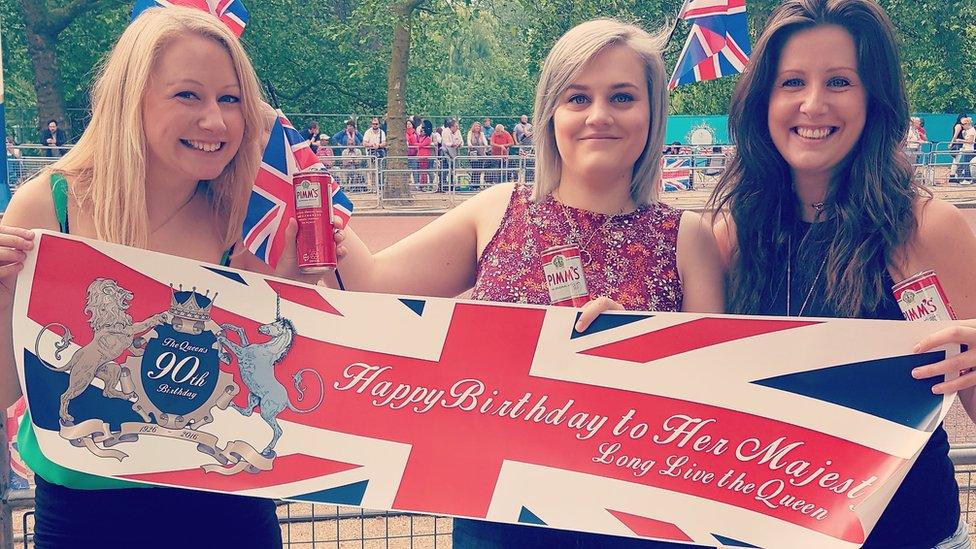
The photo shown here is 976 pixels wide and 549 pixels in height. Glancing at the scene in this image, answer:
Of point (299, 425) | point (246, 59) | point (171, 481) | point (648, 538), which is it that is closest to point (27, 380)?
point (171, 481)

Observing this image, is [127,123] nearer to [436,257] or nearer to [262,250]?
[262,250]

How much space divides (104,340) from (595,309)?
1433 mm

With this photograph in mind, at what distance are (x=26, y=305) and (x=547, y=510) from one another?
1.61 meters

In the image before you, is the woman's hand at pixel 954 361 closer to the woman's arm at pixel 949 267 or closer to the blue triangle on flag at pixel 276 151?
the woman's arm at pixel 949 267

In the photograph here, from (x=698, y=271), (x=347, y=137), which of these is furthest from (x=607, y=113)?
(x=347, y=137)

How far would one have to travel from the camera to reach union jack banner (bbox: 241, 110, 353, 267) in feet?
9.36

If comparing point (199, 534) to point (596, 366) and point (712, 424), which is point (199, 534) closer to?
point (596, 366)

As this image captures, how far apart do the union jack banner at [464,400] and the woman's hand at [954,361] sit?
35mm

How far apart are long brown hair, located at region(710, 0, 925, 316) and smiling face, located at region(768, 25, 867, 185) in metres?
0.03

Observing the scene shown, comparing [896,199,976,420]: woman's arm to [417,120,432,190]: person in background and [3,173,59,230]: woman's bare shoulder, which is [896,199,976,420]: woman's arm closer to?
[3,173,59,230]: woman's bare shoulder

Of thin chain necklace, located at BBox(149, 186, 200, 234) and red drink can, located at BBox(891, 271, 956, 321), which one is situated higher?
thin chain necklace, located at BBox(149, 186, 200, 234)

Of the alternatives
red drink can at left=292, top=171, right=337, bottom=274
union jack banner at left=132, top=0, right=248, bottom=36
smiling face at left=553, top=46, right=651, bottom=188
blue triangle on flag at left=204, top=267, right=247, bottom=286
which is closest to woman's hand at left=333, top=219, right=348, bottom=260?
red drink can at left=292, top=171, right=337, bottom=274

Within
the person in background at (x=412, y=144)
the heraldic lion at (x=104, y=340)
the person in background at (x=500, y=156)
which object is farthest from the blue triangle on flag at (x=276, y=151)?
the person in background at (x=412, y=144)

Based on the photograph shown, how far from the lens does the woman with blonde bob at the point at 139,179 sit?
2557mm
